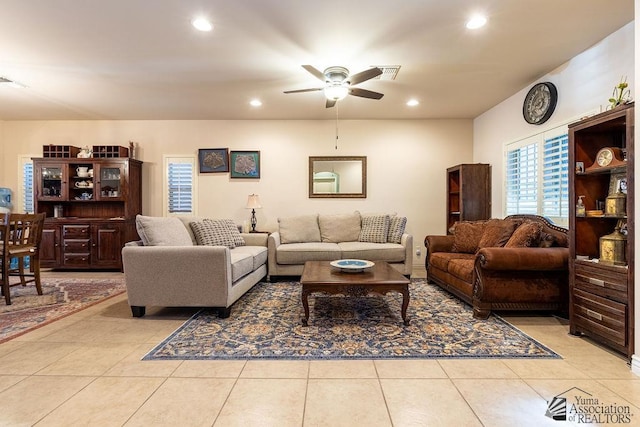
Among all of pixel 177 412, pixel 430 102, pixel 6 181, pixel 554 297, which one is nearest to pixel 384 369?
pixel 177 412

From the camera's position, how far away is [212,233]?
4.04 meters

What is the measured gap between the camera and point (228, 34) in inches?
109

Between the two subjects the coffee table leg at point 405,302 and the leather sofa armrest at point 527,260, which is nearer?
the coffee table leg at point 405,302

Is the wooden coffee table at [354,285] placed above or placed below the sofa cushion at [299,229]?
below

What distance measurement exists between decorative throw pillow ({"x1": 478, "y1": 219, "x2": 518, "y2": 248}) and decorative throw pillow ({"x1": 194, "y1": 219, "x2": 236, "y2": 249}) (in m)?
3.15

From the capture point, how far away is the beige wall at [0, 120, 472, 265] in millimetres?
5422

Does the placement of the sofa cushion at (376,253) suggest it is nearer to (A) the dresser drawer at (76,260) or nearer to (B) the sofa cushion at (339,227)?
(B) the sofa cushion at (339,227)

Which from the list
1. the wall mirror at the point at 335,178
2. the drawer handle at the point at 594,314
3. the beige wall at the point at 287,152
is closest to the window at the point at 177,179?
the beige wall at the point at 287,152

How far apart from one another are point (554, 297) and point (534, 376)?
50.3 inches

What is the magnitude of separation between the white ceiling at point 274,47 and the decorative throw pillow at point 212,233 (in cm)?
174

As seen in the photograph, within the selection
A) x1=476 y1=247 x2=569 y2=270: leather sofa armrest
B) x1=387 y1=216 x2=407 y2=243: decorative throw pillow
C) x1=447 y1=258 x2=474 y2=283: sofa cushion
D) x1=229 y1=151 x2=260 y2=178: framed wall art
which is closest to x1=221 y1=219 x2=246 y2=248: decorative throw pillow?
x1=229 y1=151 x2=260 y2=178: framed wall art

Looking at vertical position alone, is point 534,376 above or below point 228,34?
below

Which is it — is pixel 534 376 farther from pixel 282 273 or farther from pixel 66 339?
pixel 66 339

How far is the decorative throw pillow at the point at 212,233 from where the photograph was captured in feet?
12.9
